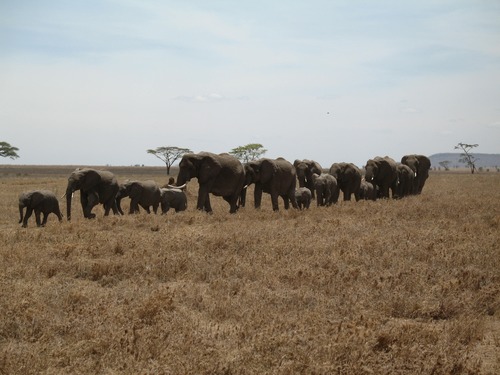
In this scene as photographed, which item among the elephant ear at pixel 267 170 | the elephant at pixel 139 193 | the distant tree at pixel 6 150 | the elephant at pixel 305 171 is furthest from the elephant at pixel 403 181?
the distant tree at pixel 6 150

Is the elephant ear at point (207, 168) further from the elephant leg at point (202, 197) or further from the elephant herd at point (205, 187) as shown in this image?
the elephant leg at point (202, 197)

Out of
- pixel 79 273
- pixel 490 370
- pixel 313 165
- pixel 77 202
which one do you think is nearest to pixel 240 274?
pixel 79 273

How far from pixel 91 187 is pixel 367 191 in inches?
614

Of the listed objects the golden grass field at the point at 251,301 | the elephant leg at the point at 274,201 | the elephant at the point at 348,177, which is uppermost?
the elephant at the point at 348,177

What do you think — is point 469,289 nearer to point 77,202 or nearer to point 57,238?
point 57,238

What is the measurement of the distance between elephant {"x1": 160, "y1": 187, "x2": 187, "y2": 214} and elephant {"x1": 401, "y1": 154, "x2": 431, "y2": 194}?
61.5ft

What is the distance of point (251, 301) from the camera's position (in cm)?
789

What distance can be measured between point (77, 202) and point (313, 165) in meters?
13.5

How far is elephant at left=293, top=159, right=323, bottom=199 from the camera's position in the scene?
30.2m

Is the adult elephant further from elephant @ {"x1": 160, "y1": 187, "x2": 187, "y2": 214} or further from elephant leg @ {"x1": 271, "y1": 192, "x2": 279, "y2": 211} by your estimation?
elephant @ {"x1": 160, "y1": 187, "x2": 187, "y2": 214}

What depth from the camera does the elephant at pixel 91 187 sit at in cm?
1905

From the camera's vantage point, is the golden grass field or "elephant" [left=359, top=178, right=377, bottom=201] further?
"elephant" [left=359, top=178, right=377, bottom=201]

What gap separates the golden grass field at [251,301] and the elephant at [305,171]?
16278mm

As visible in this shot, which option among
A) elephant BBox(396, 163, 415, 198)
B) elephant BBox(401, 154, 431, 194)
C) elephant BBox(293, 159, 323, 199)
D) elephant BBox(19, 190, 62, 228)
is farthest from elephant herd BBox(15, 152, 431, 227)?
elephant BBox(401, 154, 431, 194)
